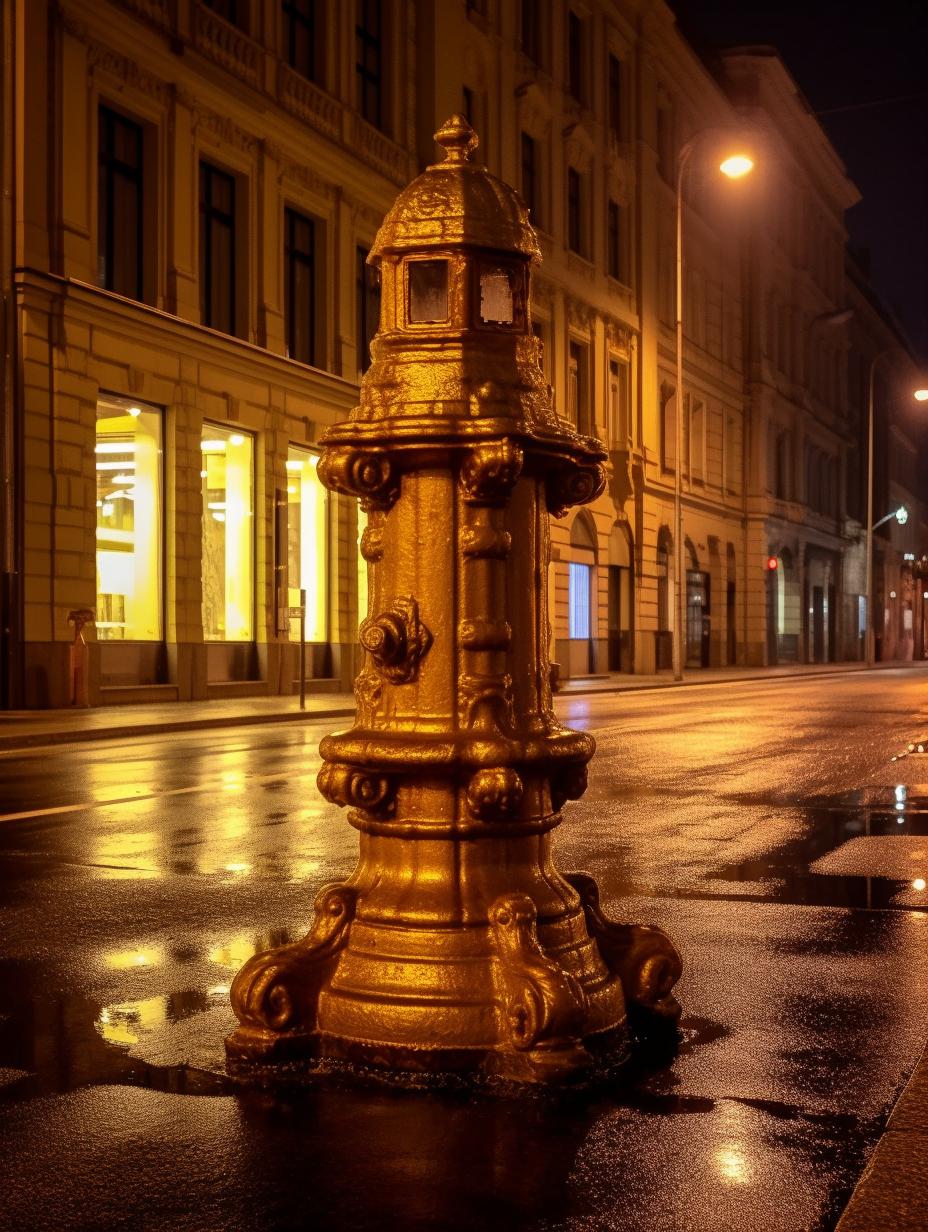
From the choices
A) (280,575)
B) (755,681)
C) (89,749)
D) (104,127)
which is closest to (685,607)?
(755,681)

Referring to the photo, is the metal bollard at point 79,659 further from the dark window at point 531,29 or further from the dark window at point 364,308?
the dark window at point 531,29

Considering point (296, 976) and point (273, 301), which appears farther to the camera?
point (273, 301)

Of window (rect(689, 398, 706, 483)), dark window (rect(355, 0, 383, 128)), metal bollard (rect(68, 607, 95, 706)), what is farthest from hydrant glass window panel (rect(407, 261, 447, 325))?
window (rect(689, 398, 706, 483))

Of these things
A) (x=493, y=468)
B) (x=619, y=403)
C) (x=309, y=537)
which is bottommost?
(x=493, y=468)

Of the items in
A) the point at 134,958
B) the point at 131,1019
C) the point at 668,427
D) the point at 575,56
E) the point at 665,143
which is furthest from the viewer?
the point at 665,143

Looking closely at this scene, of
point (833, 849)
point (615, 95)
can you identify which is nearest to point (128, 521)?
point (833, 849)

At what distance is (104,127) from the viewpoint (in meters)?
25.0

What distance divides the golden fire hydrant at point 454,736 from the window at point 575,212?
39.3m

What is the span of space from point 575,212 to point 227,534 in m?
19.7

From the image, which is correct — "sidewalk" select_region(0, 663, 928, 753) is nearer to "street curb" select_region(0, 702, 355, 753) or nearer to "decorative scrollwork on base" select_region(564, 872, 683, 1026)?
"street curb" select_region(0, 702, 355, 753)

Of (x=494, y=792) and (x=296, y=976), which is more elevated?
(x=494, y=792)

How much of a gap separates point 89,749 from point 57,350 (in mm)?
8615

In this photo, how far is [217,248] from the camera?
91.9 feet

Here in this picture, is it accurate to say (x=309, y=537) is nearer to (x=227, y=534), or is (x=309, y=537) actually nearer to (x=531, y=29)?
(x=227, y=534)
